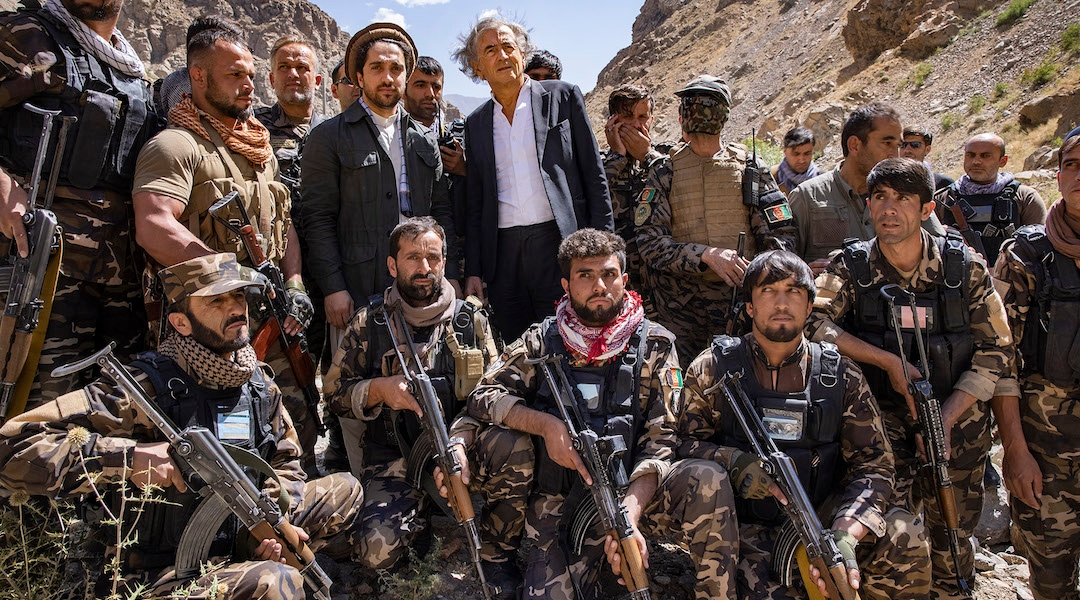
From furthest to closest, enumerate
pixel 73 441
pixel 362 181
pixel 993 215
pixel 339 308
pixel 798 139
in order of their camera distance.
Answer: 1. pixel 798 139
2. pixel 993 215
3. pixel 362 181
4. pixel 339 308
5. pixel 73 441

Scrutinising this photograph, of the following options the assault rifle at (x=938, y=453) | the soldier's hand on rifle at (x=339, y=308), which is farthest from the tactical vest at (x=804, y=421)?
the soldier's hand on rifle at (x=339, y=308)

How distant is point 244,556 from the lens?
10.1 feet

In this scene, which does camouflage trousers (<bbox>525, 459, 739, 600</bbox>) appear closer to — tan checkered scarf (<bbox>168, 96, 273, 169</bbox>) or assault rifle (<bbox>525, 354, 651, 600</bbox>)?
assault rifle (<bbox>525, 354, 651, 600</bbox>)

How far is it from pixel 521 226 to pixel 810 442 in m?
2.21

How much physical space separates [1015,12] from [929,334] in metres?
27.0

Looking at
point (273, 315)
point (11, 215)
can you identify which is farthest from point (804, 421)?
point (11, 215)

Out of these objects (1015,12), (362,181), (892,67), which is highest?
(1015,12)

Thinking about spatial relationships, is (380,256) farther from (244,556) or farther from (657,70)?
(657,70)

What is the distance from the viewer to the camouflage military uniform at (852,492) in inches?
126

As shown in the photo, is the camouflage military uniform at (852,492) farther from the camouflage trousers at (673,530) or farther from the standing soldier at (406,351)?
the standing soldier at (406,351)

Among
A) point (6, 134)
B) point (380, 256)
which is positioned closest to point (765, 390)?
point (380, 256)

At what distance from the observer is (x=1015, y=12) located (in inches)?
953

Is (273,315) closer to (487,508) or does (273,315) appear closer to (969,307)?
(487,508)

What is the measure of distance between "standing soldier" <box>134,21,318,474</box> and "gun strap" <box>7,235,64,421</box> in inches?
16.8
